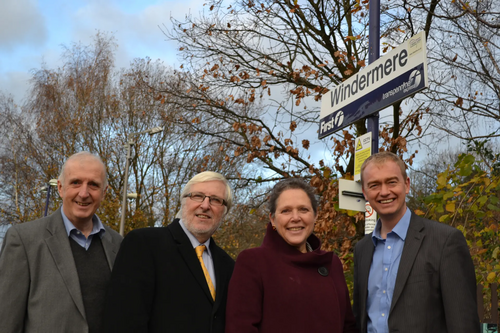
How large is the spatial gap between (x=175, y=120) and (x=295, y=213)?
8358 mm

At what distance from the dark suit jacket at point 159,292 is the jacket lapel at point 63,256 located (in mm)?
214

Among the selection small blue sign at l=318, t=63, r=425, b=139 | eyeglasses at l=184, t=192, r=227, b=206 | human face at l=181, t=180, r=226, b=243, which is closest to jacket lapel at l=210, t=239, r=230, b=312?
human face at l=181, t=180, r=226, b=243

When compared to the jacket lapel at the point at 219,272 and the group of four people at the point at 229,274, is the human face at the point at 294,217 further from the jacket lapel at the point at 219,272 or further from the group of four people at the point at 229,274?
the jacket lapel at the point at 219,272

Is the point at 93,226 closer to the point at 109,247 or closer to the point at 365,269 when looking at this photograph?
the point at 109,247

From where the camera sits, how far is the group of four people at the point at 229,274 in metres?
2.90

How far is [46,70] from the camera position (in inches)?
954

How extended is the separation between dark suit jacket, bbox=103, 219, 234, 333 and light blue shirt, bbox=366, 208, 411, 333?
0.95 meters

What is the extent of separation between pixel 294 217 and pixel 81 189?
142 cm

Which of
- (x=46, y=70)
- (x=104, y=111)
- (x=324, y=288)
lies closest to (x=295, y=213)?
(x=324, y=288)

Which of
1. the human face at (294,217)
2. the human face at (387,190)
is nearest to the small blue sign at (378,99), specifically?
the human face at (387,190)

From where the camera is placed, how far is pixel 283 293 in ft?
9.68

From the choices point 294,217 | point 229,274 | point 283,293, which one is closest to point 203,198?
point 229,274

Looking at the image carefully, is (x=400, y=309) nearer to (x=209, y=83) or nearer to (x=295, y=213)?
(x=295, y=213)

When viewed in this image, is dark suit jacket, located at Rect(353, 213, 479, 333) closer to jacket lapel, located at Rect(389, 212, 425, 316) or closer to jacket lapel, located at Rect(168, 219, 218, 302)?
jacket lapel, located at Rect(389, 212, 425, 316)
